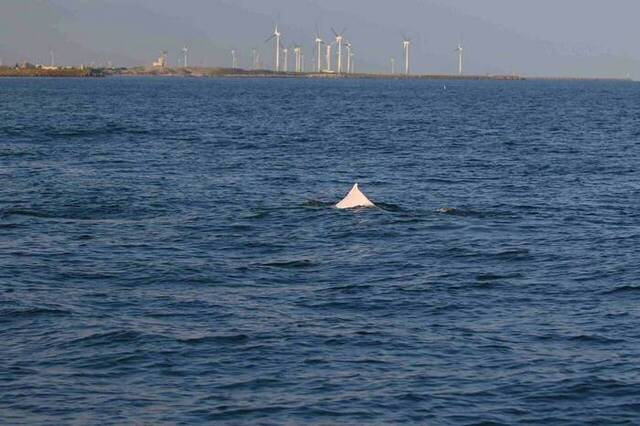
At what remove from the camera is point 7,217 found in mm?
50312

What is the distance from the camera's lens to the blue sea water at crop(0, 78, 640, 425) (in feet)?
86.7

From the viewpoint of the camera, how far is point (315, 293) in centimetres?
3622

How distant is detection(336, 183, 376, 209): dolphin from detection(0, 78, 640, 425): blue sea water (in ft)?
2.76

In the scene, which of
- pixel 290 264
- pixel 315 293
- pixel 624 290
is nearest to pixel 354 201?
pixel 290 264

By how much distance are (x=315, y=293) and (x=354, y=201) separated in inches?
690

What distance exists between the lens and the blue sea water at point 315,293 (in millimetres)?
26438

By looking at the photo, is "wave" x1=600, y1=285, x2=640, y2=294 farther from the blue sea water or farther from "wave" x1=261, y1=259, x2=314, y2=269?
"wave" x1=261, y1=259, x2=314, y2=269

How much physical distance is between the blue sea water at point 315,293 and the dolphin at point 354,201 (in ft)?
2.76

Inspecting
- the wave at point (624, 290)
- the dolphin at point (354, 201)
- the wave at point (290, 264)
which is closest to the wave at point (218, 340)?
the wave at point (290, 264)

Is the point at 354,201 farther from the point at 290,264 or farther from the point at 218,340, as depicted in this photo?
the point at 218,340

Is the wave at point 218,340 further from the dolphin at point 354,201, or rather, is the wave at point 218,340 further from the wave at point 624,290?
the dolphin at point 354,201

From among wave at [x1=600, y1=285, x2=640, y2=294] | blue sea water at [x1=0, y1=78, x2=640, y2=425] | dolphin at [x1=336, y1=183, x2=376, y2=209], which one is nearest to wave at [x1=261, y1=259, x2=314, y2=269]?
blue sea water at [x1=0, y1=78, x2=640, y2=425]

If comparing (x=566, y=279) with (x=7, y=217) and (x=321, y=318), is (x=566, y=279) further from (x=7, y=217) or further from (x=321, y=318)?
(x=7, y=217)

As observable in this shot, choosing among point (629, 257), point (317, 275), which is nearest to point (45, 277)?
point (317, 275)
